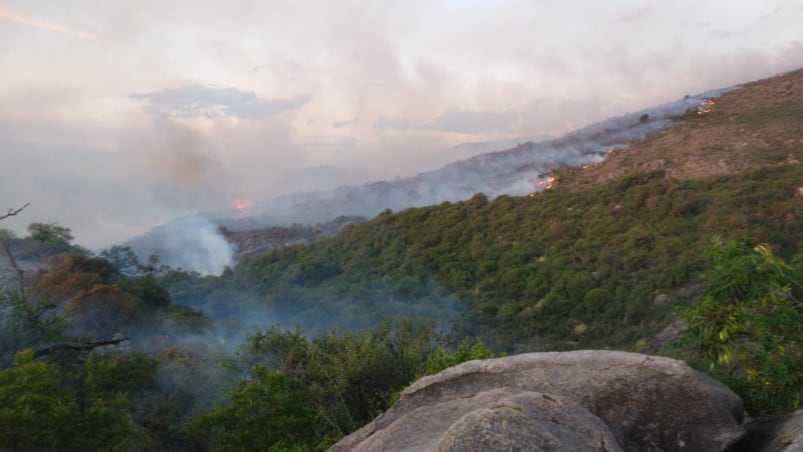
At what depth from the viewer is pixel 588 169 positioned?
2753 inches

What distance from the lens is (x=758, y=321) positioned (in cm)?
787

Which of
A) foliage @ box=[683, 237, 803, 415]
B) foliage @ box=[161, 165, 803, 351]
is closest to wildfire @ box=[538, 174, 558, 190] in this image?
foliage @ box=[161, 165, 803, 351]

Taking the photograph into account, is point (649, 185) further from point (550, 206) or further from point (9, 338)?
point (9, 338)

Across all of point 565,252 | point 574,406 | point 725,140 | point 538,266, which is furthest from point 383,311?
point 725,140

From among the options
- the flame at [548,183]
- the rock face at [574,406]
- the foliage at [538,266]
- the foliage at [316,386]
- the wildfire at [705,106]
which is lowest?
the foliage at [538,266]

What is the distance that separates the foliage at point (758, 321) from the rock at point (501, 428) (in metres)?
2.97

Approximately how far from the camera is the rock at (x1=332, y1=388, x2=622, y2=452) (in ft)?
16.4

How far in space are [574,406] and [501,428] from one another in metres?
1.63

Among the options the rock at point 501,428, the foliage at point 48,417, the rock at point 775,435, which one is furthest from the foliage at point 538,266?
the rock at point 501,428

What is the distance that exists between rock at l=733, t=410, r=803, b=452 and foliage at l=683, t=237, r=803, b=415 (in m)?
0.66

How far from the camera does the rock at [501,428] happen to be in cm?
500

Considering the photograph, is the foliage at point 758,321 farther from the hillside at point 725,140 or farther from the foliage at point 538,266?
the hillside at point 725,140

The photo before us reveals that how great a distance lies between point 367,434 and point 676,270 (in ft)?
101

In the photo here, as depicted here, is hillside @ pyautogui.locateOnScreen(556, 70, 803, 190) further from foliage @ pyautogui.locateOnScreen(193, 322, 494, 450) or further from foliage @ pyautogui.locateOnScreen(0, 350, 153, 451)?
foliage @ pyautogui.locateOnScreen(0, 350, 153, 451)
